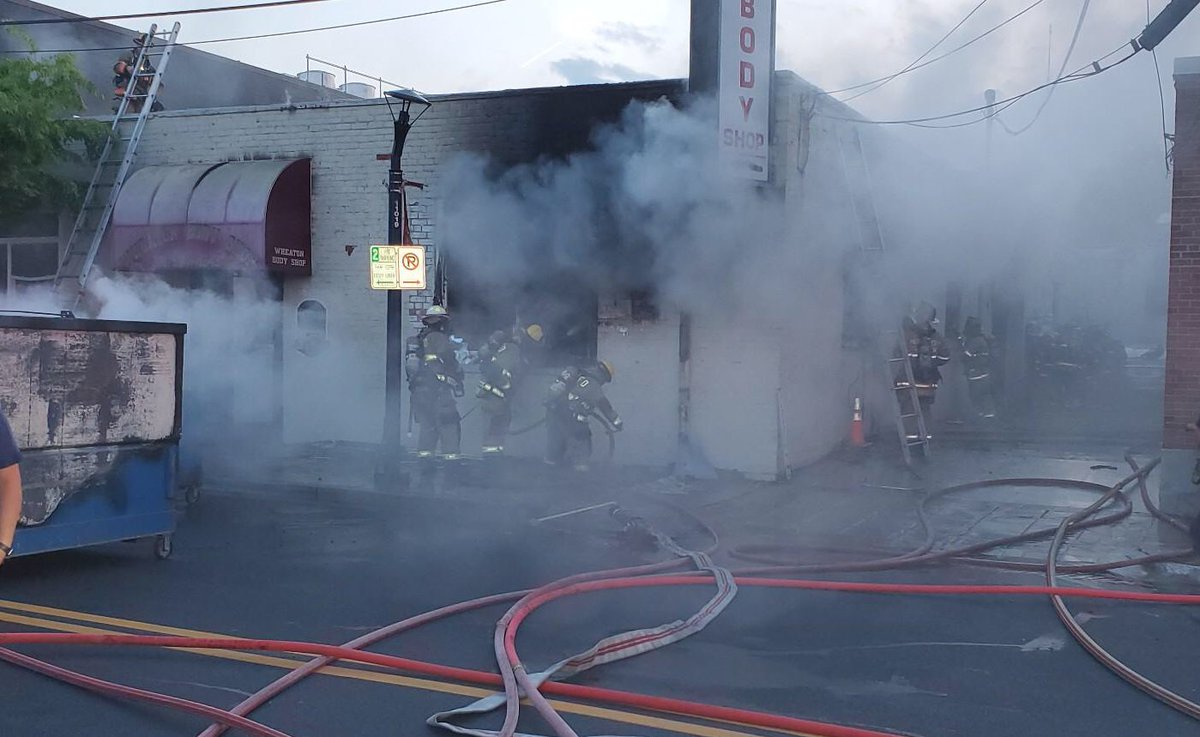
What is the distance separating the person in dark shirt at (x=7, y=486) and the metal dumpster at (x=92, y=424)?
3246 mm

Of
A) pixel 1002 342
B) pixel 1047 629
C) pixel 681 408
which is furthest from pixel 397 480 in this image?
pixel 1002 342

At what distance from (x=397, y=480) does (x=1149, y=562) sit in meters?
6.58

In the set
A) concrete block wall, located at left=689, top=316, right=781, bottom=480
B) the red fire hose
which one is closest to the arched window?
concrete block wall, located at left=689, top=316, right=781, bottom=480

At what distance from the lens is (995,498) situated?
10.4 meters

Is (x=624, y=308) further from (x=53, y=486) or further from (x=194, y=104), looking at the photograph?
(x=194, y=104)

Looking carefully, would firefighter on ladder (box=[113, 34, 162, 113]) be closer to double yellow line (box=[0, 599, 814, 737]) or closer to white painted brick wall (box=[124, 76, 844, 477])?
white painted brick wall (box=[124, 76, 844, 477])

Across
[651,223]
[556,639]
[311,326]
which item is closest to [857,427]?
[651,223]

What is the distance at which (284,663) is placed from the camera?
530 cm

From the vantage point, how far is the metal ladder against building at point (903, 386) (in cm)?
1210

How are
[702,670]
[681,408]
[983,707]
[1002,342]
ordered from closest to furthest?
[983,707]
[702,670]
[681,408]
[1002,342]

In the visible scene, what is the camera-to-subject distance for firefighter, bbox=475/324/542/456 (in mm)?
11703

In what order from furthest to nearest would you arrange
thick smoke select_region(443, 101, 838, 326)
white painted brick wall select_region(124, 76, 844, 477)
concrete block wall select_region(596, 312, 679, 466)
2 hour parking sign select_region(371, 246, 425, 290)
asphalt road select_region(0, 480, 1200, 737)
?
concrete block wall select_region(596, 312, 679, 466) → white painted brick wall select_region(124, 76, 844, 477) → thick smoke select_region(443, 101, 838, 326) → 2 hour parking sign select_region(371, 246, 425, 290) → asphalt road select_region(0, 480, 1200, 737)

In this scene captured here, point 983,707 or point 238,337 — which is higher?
point 238,337

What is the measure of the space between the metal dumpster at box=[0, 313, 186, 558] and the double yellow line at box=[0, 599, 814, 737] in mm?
794
